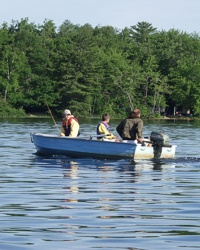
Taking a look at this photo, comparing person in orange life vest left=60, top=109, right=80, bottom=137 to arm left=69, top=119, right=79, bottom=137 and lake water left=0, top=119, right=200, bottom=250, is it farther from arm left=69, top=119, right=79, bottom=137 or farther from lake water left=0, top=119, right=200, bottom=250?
lake water left=0, top=119, right=200, bottom=250

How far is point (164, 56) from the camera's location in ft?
384

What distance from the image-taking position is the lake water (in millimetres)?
10836

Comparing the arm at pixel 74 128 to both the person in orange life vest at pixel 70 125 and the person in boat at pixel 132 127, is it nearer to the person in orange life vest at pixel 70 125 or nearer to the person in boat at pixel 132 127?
the person in orange life vest at pixel 70 125

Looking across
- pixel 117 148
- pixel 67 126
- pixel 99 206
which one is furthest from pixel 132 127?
pixel 99 206

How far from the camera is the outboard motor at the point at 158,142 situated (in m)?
25.1

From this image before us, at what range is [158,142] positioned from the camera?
990 inches

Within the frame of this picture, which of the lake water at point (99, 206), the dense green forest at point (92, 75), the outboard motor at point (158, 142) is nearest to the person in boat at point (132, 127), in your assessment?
the outboard motor at point (158, 142)

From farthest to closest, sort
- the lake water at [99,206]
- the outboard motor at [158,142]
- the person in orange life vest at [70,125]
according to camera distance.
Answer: the person in orange life vest at [70,125] → the outboard motor at [158,142] → the lake water at [99,206]

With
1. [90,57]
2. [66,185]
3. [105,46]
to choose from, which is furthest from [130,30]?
[66,185]

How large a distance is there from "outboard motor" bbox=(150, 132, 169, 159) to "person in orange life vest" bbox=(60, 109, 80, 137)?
2.59 m

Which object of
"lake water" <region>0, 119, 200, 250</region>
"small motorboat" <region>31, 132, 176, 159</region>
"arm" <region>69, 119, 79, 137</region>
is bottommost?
"lake water" <region>0, 119, 200, 250</region>

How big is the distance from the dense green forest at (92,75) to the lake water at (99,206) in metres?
78.8

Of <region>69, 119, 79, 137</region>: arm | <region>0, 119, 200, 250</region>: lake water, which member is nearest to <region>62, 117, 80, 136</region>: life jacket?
<region>69, 119, 79, 137</region>: arm

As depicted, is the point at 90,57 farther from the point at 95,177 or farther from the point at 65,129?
the point at 95,177
